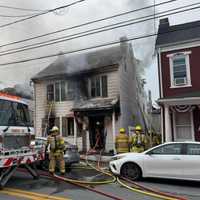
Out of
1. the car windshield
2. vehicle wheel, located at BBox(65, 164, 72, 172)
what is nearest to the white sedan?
vehicle wheel, located at BBox(65, 164, 72, 172)

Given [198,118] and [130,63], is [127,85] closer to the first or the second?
[130,63]

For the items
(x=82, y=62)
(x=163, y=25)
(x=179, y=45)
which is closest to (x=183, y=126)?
(x=179, y=45)

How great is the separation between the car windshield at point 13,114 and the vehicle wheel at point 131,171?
3.40 m

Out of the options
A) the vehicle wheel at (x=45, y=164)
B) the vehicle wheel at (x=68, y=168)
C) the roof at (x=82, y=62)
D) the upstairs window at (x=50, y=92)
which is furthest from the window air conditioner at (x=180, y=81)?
the upstairs window at (x=50, y=92)

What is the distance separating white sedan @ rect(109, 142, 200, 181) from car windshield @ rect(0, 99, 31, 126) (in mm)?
3310

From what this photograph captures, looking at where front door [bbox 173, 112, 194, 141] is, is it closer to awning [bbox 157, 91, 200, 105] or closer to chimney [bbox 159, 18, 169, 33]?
awning [bbox 157, 91, 200, 105]

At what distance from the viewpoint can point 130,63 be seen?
22.8m

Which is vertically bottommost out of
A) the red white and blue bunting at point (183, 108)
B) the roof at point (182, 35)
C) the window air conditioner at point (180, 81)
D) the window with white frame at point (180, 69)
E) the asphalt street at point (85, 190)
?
the asphalt street at point (85, 190)

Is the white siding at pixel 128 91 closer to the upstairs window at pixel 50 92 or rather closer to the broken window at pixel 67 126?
the broken window at pixel 67 126

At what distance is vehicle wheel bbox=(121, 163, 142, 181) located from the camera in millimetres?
9547

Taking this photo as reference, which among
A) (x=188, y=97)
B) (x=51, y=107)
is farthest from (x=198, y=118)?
(x=51, y=107)

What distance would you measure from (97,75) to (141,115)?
825 cm

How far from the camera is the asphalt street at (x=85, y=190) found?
23.8ft

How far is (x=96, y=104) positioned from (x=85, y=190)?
10481mm
